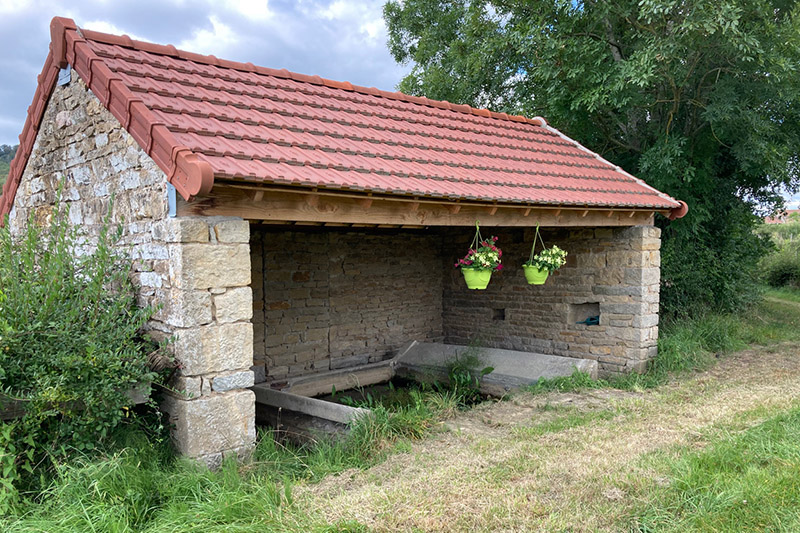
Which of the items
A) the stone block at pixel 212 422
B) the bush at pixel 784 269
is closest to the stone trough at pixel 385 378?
the stone block at pixel 212 422

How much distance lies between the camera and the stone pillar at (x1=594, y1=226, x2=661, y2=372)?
708 cm

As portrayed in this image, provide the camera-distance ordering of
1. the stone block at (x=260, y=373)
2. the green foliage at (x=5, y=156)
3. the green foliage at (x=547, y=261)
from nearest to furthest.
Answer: the green foliage at (x=547, y=261), the stone block at (x=260, y=373), the green foliage at (x=5, y=156)

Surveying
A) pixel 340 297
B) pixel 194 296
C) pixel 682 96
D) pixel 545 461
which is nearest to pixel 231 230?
pixel 194 296

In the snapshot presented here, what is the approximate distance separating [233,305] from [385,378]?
4497 millimetres

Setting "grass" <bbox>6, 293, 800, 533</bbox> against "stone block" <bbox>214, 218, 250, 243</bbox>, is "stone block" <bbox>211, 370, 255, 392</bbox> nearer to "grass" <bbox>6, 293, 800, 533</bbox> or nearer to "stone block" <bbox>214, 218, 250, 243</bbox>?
"grass" <bbox>6, 293, 800, 533</bbox>

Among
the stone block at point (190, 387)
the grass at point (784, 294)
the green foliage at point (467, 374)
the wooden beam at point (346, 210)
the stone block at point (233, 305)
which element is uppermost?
the wooden beam at point (346, 210)

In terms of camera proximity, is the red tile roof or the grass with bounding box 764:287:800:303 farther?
the grass with bounding box 764:287:800:303

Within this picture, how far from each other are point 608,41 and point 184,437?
29.0 ft

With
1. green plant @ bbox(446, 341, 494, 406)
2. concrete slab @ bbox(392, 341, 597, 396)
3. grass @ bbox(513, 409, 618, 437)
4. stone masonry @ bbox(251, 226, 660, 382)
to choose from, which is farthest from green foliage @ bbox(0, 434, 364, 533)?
concrete slab @ bbox(392, 341, 597, 396)

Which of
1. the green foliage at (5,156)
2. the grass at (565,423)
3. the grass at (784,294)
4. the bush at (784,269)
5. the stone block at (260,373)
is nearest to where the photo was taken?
the grass at (565,423)

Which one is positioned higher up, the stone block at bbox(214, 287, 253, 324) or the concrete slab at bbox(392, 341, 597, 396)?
the stone block at bbox(214, 287, 253, 324)

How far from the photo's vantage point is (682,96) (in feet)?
31.0

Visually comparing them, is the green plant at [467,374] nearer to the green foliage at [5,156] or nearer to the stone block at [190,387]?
the stone block at [190,387]

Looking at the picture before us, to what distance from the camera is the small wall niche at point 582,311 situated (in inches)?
303
